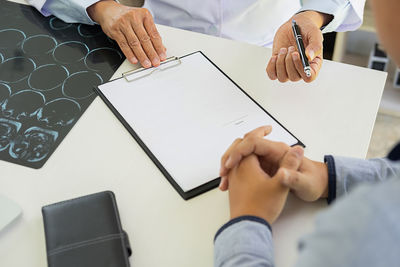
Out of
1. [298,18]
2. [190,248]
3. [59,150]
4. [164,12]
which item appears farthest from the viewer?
[164,12]

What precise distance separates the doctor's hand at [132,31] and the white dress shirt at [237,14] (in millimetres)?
53

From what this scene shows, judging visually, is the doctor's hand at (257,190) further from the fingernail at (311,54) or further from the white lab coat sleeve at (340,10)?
the white lab coat sleeve at (340,10)

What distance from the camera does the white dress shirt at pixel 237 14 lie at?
3.37ft

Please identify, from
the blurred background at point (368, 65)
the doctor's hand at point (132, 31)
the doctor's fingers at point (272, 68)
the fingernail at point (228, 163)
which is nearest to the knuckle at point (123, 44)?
the doctor's hand at point (132, 31)

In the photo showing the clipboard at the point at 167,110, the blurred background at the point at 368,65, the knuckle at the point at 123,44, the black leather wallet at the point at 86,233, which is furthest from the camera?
the blurred background at the point at 368,65

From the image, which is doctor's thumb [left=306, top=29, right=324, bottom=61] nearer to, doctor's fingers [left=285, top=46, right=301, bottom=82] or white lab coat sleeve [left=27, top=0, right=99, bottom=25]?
doctor's fingers [left=285, top=46, right=301, bottom=82]

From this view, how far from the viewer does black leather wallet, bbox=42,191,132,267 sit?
587 millimetres

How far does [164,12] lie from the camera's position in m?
1.13

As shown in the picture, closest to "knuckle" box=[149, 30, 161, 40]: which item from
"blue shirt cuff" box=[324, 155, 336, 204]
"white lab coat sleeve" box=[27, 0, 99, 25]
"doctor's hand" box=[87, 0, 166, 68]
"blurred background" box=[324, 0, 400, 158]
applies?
"doctor's hand" box=[87, 0, 166, 68]

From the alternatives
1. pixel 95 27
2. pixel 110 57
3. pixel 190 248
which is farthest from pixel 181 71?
pixel 190 248

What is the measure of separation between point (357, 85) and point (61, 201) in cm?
59

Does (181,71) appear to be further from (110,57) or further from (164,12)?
(164,12)

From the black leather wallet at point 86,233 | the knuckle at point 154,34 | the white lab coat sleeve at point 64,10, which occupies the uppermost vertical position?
the white lab coat sleeve at point 64,10

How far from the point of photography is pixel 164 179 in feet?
2.29
